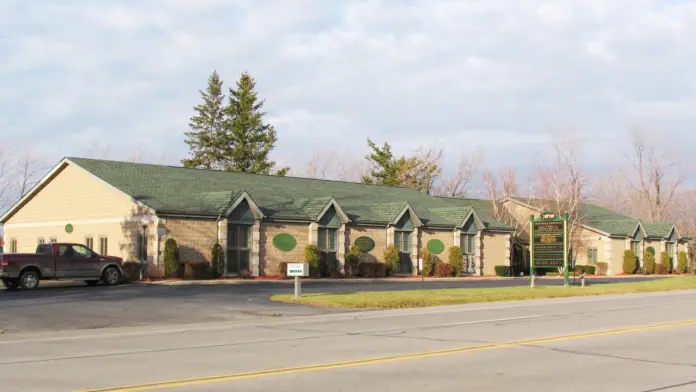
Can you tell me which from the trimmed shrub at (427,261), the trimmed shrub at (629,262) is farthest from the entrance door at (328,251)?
the trimmed shrub at (629,262)

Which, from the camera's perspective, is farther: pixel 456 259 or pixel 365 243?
pixel 456 259

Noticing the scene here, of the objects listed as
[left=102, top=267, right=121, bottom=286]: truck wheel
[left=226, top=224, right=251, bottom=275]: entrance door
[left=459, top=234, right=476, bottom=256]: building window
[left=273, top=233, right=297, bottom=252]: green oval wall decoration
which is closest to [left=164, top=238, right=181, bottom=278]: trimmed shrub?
[left=102, top=267, right=121, bottom=286]: truck wheel

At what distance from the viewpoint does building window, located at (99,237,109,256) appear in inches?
1544

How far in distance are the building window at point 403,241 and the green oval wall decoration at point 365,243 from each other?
1910 mm

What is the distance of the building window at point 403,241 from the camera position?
4709cm

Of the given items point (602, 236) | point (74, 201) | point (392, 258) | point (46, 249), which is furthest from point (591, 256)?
point (46, 249)

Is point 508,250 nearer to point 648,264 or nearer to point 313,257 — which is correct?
point 648,264

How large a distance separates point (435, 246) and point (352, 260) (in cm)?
729

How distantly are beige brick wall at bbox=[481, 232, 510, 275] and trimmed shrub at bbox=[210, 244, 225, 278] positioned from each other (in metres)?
20.0

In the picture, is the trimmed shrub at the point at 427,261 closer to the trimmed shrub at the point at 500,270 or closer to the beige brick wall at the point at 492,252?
the beige brick wall at the point at 492,252

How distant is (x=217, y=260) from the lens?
125 ft

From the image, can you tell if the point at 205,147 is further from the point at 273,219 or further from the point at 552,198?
the point at 273,219

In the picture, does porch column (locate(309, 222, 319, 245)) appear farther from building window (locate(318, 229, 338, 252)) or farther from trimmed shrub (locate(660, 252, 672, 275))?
trimmed shrub (locate(660, 252, 672, 275))

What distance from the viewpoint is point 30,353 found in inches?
511
